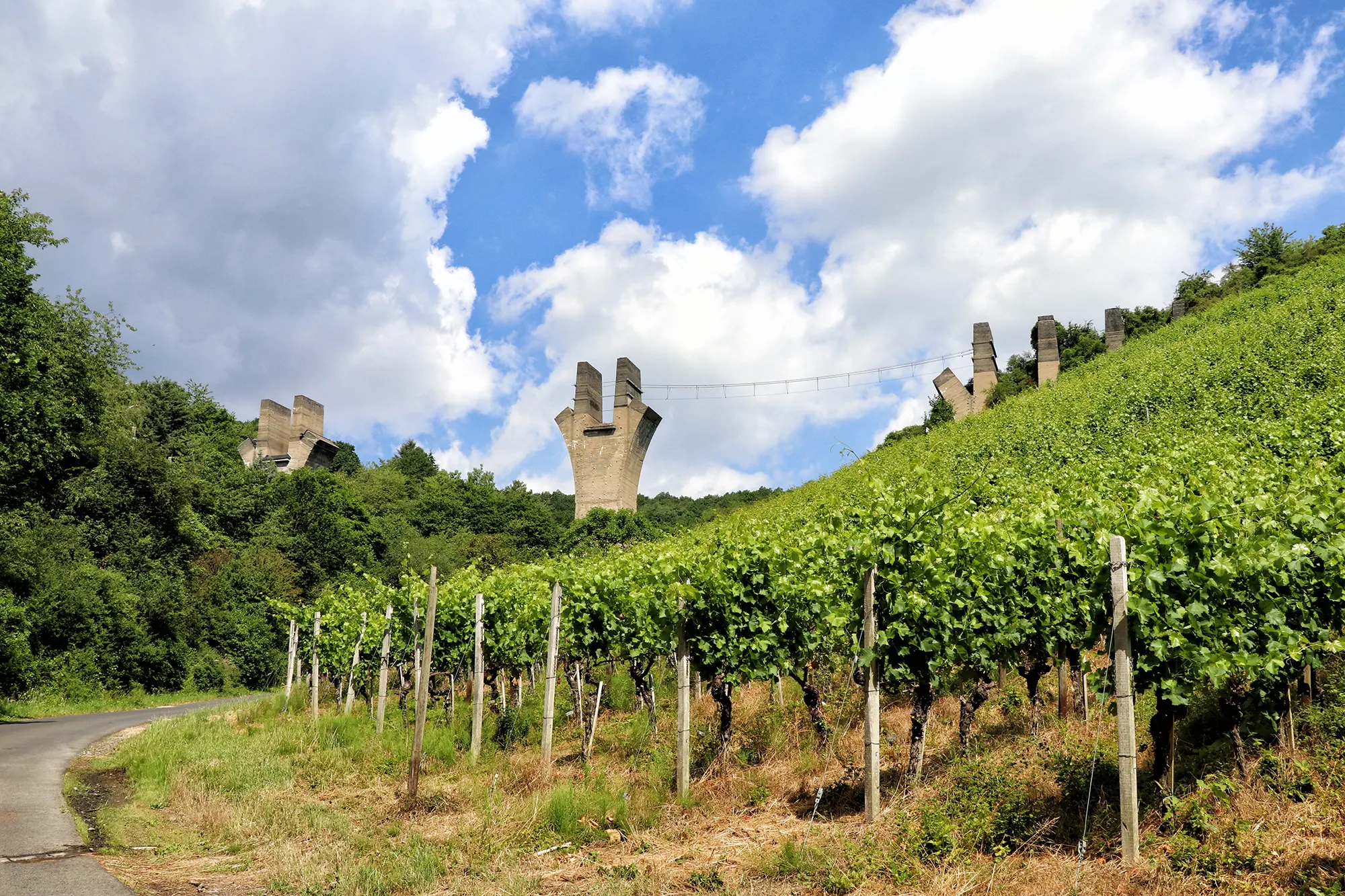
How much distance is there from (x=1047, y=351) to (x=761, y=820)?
3700cm

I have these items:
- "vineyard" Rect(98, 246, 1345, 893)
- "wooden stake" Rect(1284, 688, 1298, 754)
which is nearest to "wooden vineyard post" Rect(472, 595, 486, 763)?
"vineyard" Rect(98, 246, 1345, 893)

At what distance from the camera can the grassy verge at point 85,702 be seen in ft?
63.6

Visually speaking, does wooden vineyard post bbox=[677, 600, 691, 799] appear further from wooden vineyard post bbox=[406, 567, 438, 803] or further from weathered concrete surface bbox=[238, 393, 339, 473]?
weathered concrete surface bbox=[238, 393, 339, 473]

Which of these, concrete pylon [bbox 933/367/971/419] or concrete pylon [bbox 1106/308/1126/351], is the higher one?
concrete pylon [bbox 1106/308/1126/351]

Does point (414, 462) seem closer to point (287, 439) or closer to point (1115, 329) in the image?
point (287, 439)

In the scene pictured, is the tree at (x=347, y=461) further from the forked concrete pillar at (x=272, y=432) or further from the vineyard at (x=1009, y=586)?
the vineyard at (x=1009, y=586)

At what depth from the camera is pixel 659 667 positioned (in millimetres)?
13570

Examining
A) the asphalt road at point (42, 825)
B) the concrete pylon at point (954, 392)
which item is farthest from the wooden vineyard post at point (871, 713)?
the concrete pylon at point (954, 392)

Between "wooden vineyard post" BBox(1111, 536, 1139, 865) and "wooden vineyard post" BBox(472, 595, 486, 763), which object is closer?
"wooden vineyard post" BBox(1111, 536, 1139, 865)

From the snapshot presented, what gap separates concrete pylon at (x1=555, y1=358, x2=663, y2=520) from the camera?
89.7 feet

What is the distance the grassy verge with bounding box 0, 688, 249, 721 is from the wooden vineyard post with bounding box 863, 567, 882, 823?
18.7 meters

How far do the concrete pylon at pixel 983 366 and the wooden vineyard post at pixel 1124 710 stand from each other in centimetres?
Answer: 3578

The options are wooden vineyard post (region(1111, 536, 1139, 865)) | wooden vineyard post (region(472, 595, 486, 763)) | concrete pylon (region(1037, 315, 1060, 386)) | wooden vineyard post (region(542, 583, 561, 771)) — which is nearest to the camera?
wooden vineyard post (region(1111, 536, 1139, 865))

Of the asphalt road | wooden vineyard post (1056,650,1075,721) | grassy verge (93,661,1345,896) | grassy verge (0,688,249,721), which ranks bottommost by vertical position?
grassy verge (0,688,249,721)
